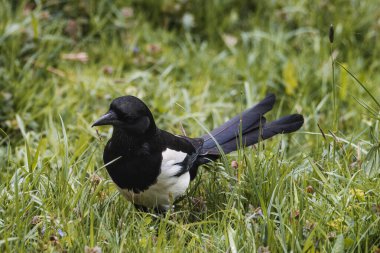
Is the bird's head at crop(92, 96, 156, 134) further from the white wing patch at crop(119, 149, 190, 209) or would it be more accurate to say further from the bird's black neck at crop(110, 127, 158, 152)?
the white wing patch at crop(119, 149, 190, 209)

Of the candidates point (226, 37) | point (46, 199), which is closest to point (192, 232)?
point (46, 199)

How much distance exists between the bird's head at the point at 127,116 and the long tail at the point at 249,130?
1.69ft

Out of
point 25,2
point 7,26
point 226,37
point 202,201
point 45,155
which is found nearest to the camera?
point 202,201

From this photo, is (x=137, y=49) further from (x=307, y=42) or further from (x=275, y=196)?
(x=275, y=196)

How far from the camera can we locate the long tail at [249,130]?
11.8ft

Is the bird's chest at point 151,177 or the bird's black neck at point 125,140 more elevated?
the bird's black neck at point 125,140

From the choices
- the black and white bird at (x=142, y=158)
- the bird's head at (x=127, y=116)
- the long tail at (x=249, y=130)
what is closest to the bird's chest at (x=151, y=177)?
the black and white bird at (x=142, y=158)

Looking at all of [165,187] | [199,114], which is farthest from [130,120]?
[199,114]

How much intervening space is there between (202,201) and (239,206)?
324 mm

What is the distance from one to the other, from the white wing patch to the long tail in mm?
327

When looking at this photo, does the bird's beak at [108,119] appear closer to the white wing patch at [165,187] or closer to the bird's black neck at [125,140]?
the bird's black neck at [125,140]

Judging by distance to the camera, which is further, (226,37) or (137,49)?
(226,37)

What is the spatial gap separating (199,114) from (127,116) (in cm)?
147

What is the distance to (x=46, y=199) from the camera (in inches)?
113
